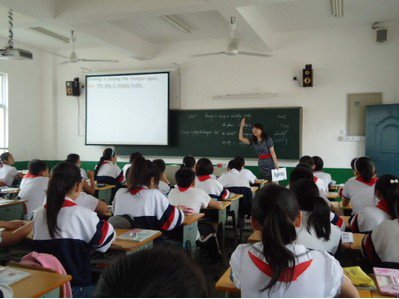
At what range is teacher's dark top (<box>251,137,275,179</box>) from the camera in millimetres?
6227

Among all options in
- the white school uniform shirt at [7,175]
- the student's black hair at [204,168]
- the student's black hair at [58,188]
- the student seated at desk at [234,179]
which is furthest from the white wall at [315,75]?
the student's black hair at [58,188]

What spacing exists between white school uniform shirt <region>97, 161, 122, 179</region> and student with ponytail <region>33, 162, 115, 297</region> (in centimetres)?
362

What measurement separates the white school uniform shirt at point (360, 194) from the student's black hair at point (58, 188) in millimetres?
2551

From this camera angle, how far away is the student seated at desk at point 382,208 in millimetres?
2504

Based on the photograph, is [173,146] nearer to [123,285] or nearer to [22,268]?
[22,268]

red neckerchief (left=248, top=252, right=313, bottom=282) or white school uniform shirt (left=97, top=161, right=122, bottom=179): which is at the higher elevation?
red neckerchief (left=248, top=252, right=313, bottom=282)

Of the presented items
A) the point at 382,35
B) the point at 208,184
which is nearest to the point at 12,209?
the point at 208,184

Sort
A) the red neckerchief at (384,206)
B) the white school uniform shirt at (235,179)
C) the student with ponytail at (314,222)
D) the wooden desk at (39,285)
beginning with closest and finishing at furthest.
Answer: the wooden desk at (39,285)
the student with ponytail at (314,222)
the red neckerchief at (384,206)
the white school uniform shirt at (235,179)

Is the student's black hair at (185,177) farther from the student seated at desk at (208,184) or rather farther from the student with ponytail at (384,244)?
the student with ponytail at (384,244)

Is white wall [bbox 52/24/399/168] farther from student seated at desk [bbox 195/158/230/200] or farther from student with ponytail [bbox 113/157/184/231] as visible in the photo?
student with ponytail [bbox 113/157/184/231]

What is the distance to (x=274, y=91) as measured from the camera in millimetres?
6961

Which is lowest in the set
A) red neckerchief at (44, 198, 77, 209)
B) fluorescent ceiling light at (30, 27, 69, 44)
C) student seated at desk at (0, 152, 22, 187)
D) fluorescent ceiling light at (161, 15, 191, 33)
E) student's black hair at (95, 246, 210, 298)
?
student seated at desk at (0, 152, 22, 187)

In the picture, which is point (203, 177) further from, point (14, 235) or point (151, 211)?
point (14, 235)

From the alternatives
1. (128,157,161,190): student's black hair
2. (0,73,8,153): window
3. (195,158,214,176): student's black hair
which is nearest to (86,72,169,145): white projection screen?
(0,73,8,153): window
